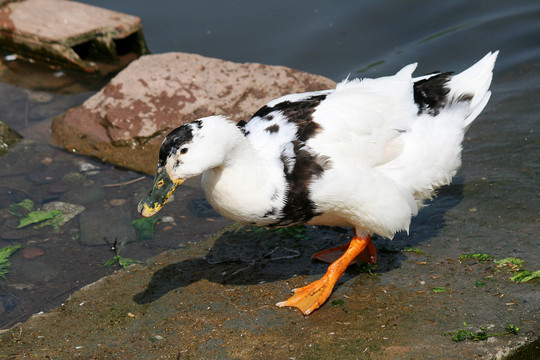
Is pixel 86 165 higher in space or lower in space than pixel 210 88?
lower

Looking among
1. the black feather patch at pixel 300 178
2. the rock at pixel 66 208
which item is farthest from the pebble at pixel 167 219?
the black feather patch at pixel 300 178

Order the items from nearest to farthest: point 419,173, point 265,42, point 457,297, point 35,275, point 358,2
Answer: point 457,297
point 419,173
point 35,275
point 265,42
point 358,2

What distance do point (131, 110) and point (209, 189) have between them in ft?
10.9

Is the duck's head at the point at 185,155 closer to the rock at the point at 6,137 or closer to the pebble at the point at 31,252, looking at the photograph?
the pebble at the point at 31,252

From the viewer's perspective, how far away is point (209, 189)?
4.40 meters

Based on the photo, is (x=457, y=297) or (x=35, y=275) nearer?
(x=457, y=297)

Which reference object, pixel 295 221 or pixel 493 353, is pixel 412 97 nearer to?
pixel 295 221

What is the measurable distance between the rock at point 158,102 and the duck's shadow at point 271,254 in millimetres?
1937

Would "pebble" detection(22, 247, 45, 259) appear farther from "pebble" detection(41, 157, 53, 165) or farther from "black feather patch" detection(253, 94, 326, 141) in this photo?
"black feather patch" detection(253, 94, 326, 141)

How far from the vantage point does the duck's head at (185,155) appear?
402cm

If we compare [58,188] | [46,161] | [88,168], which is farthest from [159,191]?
[46,161]

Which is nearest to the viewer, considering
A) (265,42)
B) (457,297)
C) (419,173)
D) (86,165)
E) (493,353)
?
(493,353)

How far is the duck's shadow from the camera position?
5.04 meters

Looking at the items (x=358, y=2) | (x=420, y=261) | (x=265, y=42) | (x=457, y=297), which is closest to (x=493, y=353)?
(x=457, y=297)
